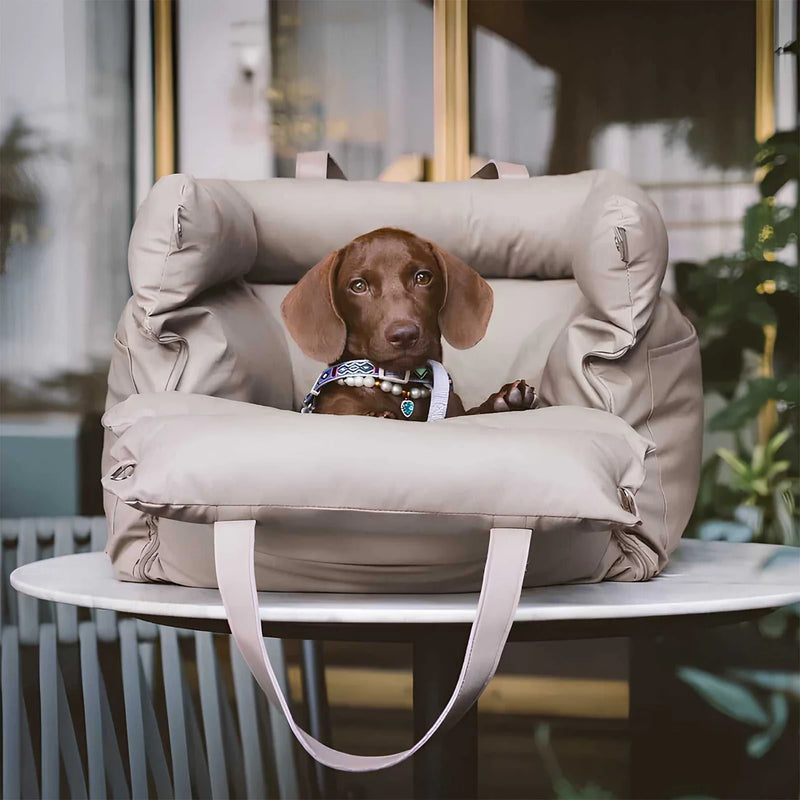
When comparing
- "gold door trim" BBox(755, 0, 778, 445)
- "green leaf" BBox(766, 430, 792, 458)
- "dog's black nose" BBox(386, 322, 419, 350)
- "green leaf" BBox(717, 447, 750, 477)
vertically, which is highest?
"gold door trim" BBox(755, 0, 778, 445)

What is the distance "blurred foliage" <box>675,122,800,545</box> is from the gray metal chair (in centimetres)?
95

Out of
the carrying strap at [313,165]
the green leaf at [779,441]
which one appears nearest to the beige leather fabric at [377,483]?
the carrying strap at [313,165]

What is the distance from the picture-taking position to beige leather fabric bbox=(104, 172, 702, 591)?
108cm

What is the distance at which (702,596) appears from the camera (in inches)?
37.7

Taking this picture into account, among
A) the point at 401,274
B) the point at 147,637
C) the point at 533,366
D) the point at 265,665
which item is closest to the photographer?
the point at 265,665

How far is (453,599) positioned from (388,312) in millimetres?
487

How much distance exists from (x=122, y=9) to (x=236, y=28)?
32 centimetres

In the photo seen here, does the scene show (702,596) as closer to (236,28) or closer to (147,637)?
(147,637)

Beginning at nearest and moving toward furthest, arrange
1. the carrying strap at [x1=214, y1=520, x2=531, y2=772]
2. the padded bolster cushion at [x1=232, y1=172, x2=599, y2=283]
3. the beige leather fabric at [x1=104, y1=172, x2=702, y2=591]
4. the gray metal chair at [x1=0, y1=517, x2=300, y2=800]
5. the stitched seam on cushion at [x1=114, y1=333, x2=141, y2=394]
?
the carrying strap at [x1=214, y1=520, x2=531, y2=772] → the beige leather fabric at [x1=104, y1=172, x2=702, y2=591] → the stitched seam on cushion at [x1=114, y1=333, x2=141, y2=394] → the padded bolster cushion at [x1=232, y1=172, x2=599, y2=283] → the gray metal chair at [x1=0, y1=517, x2=300, y2=800]

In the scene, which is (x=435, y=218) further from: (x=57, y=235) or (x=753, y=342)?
(x=57, y=235)

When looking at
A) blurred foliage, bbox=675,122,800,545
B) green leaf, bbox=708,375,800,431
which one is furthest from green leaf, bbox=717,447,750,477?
green leaf, bbox=708,375,800,431

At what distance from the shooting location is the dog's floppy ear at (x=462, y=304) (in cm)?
139

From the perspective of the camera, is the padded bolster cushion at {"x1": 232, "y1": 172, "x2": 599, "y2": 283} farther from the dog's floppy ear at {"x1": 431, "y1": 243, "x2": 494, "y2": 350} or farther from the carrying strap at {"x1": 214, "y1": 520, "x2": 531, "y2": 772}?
the carrying strap at {"x1": 214, "y1": 520, "x2": 531, "y2": 772}

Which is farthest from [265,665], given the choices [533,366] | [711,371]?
[711,371]
